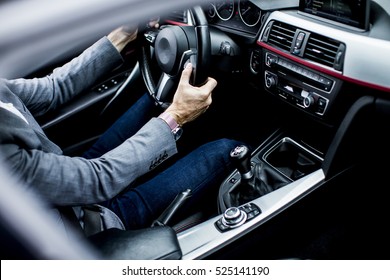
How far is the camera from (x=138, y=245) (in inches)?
35.0

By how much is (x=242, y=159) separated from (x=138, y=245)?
1.87 ft

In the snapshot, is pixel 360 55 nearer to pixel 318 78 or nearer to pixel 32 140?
pixel 318 78

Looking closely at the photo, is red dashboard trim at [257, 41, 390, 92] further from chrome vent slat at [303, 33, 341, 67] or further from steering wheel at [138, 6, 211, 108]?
steering wheel at [138, 6, 211, 108]

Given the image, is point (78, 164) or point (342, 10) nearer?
point (78, 164)

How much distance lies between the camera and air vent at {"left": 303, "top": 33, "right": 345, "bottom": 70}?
1.24 meters

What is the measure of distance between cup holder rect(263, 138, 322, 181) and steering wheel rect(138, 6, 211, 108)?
46cm

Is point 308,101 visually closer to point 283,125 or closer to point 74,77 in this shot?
point 283,125

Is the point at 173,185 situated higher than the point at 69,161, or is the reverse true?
the point at 69,161

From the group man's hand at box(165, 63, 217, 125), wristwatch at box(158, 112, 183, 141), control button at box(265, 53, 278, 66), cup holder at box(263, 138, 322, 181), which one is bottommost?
cup holder at box(263, 138, 322, 181)

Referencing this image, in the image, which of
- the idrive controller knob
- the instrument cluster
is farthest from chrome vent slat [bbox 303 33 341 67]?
the idrive controller knob

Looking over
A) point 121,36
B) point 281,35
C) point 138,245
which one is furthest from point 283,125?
point 138,245

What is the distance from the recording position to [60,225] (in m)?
0.90

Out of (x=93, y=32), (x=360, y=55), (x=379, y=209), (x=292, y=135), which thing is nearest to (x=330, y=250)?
(x=379, y=209)

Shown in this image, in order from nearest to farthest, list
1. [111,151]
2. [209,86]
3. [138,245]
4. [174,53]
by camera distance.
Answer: [138,245]
[111,151]
[209,86]
[174,53]
